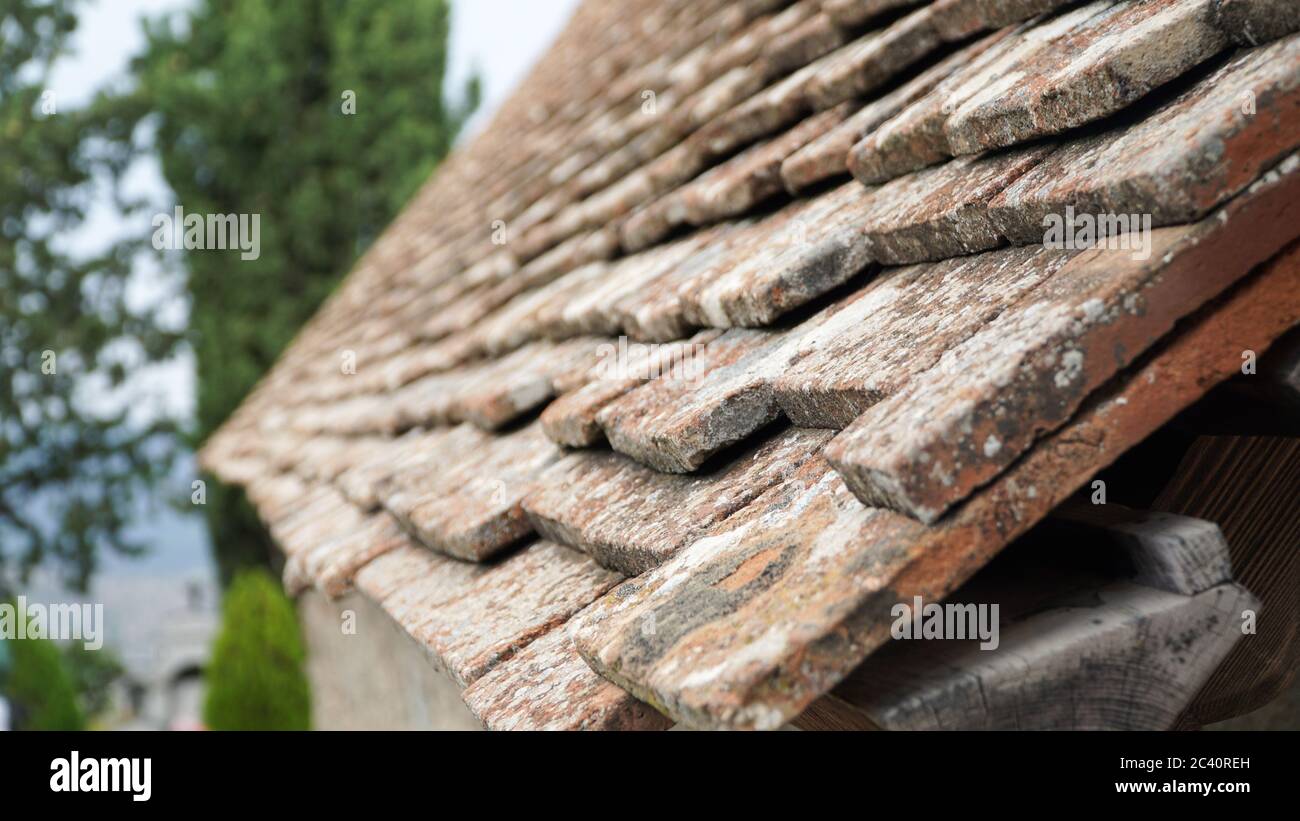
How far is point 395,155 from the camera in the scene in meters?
13.5

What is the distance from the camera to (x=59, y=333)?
566 inches

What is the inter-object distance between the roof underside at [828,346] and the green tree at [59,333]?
41.7 ft

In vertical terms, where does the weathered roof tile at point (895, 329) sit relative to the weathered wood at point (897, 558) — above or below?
above

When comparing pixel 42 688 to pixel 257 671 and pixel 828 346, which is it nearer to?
pixel 257 671

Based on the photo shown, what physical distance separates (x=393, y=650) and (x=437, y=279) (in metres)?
A: 1.82

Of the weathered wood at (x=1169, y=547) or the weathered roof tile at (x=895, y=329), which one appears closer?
the weathered wood at (x=1169, y=547)

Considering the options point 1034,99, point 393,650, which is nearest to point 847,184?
point 1034,99

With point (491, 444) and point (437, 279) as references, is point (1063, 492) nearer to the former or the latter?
point (491, 444)
